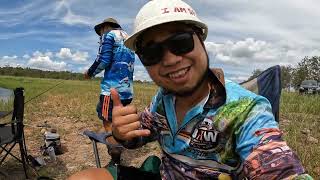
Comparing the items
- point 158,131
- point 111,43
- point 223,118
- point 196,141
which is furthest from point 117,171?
point 111,43

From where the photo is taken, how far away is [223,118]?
169 cm

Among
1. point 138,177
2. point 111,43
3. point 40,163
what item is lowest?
point 40,163

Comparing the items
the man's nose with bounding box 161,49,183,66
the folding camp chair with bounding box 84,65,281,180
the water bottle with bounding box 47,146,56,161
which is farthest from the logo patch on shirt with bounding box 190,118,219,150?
the water bottle with bounding box 47,146,56,161

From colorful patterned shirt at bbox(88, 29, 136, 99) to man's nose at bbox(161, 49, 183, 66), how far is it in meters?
2.98

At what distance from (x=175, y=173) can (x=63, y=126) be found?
6.73 m

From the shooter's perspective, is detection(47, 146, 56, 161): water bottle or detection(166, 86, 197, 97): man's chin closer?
detection(166, 86, 197, 97): man's chin

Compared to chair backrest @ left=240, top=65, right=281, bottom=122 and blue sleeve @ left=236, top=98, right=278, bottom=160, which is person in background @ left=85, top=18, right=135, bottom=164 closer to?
chair backrest @ left=240, top=65, right=281, bottom=122

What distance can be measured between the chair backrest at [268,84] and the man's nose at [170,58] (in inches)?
34.5

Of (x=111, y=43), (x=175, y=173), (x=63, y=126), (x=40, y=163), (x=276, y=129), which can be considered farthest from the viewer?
Answer: (x=63, y=126)

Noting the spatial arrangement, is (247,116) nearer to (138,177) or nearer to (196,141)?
(196,141)

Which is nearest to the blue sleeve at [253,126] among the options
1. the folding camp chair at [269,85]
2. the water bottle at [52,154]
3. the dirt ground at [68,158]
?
the folding camp chair at [269,85]

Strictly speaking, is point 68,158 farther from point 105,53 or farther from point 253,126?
point 253,126

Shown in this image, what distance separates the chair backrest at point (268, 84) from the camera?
2494mm

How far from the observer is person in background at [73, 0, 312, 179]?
5.44ft
